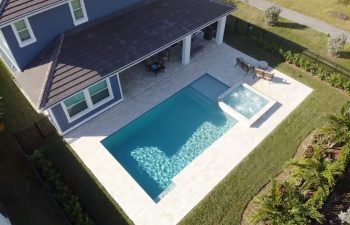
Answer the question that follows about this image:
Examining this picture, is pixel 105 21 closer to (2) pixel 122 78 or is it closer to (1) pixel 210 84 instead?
(2) pixel 122 78

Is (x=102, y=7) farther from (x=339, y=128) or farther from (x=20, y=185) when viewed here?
(x=339, y=128)

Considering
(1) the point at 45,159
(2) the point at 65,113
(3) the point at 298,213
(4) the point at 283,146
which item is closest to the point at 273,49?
(4) the point at 283,146

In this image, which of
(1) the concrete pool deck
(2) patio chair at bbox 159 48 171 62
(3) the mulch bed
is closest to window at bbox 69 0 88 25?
(1) the concrete pool deck

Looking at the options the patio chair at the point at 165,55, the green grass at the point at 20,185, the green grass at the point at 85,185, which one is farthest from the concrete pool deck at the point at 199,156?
the green grass at the point at 20,185

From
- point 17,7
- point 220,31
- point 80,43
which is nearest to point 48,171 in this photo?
point 80,43

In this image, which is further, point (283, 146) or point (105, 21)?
point (105, 21)

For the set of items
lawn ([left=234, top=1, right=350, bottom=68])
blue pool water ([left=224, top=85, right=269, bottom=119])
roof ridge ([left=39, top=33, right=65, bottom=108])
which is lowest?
blue pool water ([left=224, top=85, right=269, bottom=119])

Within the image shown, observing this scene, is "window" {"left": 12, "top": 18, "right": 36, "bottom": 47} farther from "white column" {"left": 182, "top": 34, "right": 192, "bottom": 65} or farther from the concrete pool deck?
"white column" {"left": 182, "top": 34, "right": 192, "bottom": 65}
